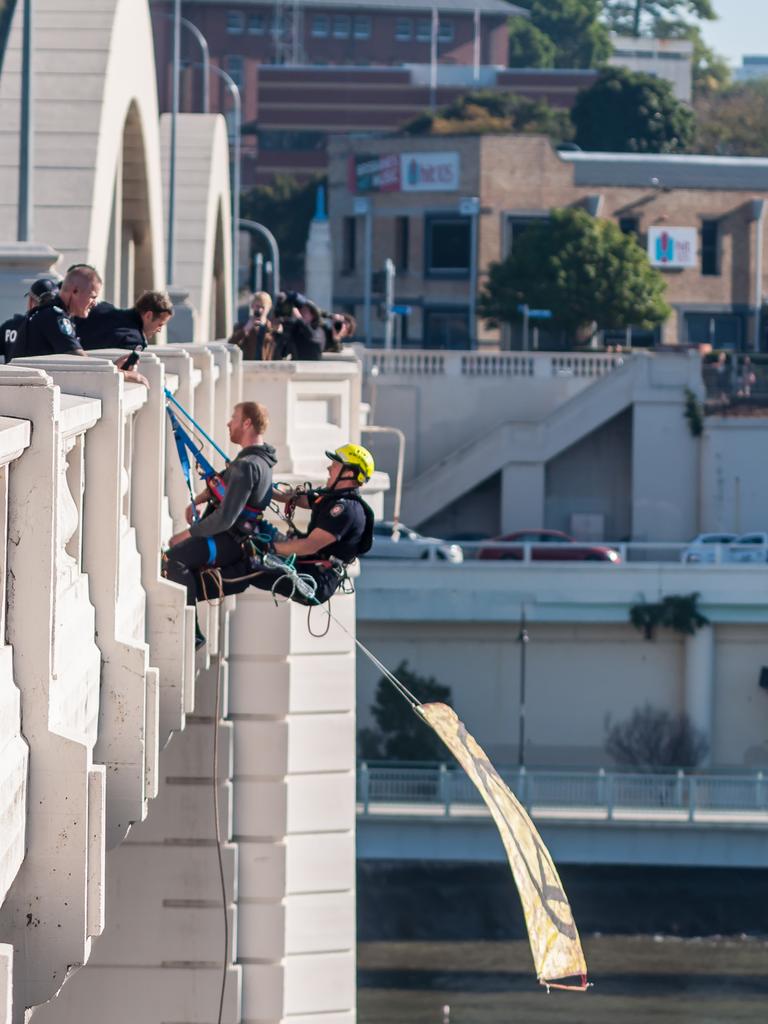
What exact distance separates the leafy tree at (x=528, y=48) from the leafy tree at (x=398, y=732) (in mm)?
76737

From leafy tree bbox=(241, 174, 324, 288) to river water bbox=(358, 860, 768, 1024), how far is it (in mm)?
49724

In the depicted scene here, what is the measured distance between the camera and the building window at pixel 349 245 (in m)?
74.5

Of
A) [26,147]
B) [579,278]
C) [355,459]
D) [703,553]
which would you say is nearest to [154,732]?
[355,459]

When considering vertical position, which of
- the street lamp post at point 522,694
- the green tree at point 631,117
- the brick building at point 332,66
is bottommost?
the street lamp post at point 522,694

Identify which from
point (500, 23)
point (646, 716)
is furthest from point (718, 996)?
point (500, 23)

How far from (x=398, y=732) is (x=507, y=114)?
5180cm

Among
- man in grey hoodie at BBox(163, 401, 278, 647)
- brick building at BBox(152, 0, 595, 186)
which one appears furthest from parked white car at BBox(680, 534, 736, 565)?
brick building at BBox(152, 0, 595, 186)

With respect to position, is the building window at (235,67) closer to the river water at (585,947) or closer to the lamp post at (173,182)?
the river water at (585,947)

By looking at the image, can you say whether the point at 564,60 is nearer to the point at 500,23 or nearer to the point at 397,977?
the point at 500,23

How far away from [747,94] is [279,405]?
112 metres

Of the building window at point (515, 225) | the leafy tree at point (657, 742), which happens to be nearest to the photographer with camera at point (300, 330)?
the leafy tree at point (657, 742)

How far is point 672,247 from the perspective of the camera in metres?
70.8

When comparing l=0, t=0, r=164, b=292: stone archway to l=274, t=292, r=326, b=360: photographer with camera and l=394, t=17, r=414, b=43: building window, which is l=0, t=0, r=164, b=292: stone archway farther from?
l=394, t=17, r=414, b=43: building window

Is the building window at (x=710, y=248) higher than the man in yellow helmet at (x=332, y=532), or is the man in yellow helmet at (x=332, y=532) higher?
the building window at (x=710, y=248)
